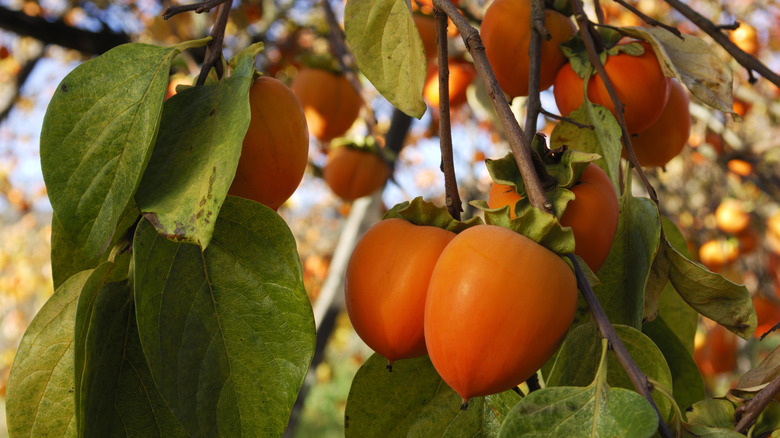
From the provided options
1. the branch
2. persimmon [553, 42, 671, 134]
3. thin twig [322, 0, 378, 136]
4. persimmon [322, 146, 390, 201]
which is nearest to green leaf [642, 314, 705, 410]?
persimmon [553, 42, 671, 134]

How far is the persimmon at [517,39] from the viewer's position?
0.81m

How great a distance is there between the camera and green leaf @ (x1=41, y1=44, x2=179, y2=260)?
49cm

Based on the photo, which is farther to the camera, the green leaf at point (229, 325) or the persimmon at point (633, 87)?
the persimmon at point (633, 87)

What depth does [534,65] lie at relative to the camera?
0.70m

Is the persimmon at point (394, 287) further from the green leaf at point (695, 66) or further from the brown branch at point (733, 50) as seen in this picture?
the brown branch at point (733, 50)

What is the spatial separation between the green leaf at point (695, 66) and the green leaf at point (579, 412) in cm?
39

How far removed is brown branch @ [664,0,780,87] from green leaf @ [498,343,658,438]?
19.6 inches

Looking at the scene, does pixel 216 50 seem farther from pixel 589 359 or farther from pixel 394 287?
pixel 589 359

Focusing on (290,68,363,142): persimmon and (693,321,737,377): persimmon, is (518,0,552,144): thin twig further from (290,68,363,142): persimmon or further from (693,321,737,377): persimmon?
(693,321,737,377): persimmon

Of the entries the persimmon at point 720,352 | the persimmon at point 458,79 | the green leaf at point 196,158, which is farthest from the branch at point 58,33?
the persimmon at point 720,352

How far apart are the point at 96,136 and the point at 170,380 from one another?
20 centimetres

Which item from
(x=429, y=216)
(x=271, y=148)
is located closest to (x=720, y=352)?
(x=429, y=216)

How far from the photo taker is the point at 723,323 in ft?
1.92

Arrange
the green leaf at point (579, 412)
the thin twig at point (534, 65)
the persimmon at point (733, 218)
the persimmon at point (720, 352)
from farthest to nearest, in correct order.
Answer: the persimmon at point (733, 218)
the persimmon at point (720, 352)
the thin twig at point (534, 65)
the green leaf at point (579, 412)
